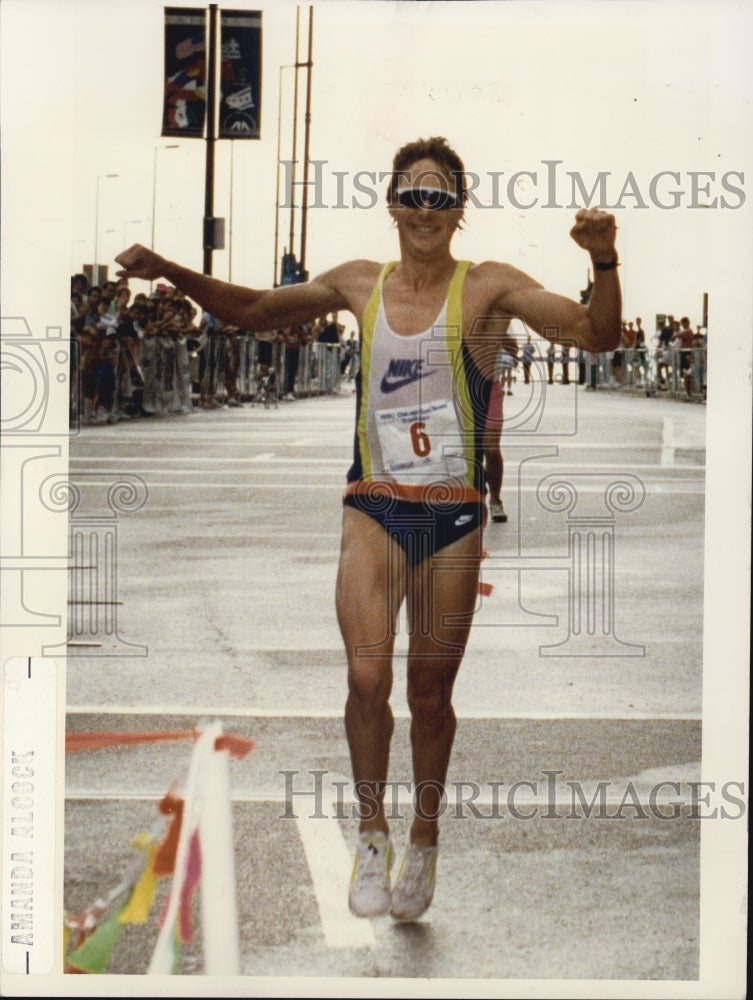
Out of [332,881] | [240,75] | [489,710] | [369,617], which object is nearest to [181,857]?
[332,881]

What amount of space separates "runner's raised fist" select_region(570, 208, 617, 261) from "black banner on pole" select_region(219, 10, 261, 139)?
3.53 ft

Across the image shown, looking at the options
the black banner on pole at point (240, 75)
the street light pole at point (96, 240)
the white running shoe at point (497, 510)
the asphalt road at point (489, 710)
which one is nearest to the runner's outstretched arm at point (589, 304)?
the asphalt road at point (489, 710)

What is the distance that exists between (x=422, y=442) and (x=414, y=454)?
0.04 meters

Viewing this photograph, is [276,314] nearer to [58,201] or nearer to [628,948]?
[58,201]

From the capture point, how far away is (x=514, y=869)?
16.9ft

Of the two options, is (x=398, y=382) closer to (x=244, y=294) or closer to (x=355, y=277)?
(x=355, y=277)

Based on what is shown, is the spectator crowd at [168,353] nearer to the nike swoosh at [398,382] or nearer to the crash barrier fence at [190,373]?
the crash barrier fence at [190,373]

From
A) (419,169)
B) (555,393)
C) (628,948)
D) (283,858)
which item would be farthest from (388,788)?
(419,169)

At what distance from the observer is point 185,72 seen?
534 centimetres

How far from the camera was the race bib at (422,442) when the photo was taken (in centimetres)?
505

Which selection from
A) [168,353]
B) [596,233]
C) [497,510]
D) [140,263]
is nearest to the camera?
[596,233]

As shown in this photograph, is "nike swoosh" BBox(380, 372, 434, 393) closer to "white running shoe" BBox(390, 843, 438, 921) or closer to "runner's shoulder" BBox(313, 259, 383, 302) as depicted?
"runner's shoulder" BBox(313, 259, 383, 302)

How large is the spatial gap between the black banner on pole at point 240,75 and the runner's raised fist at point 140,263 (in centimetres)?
41

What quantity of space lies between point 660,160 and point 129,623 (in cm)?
197
